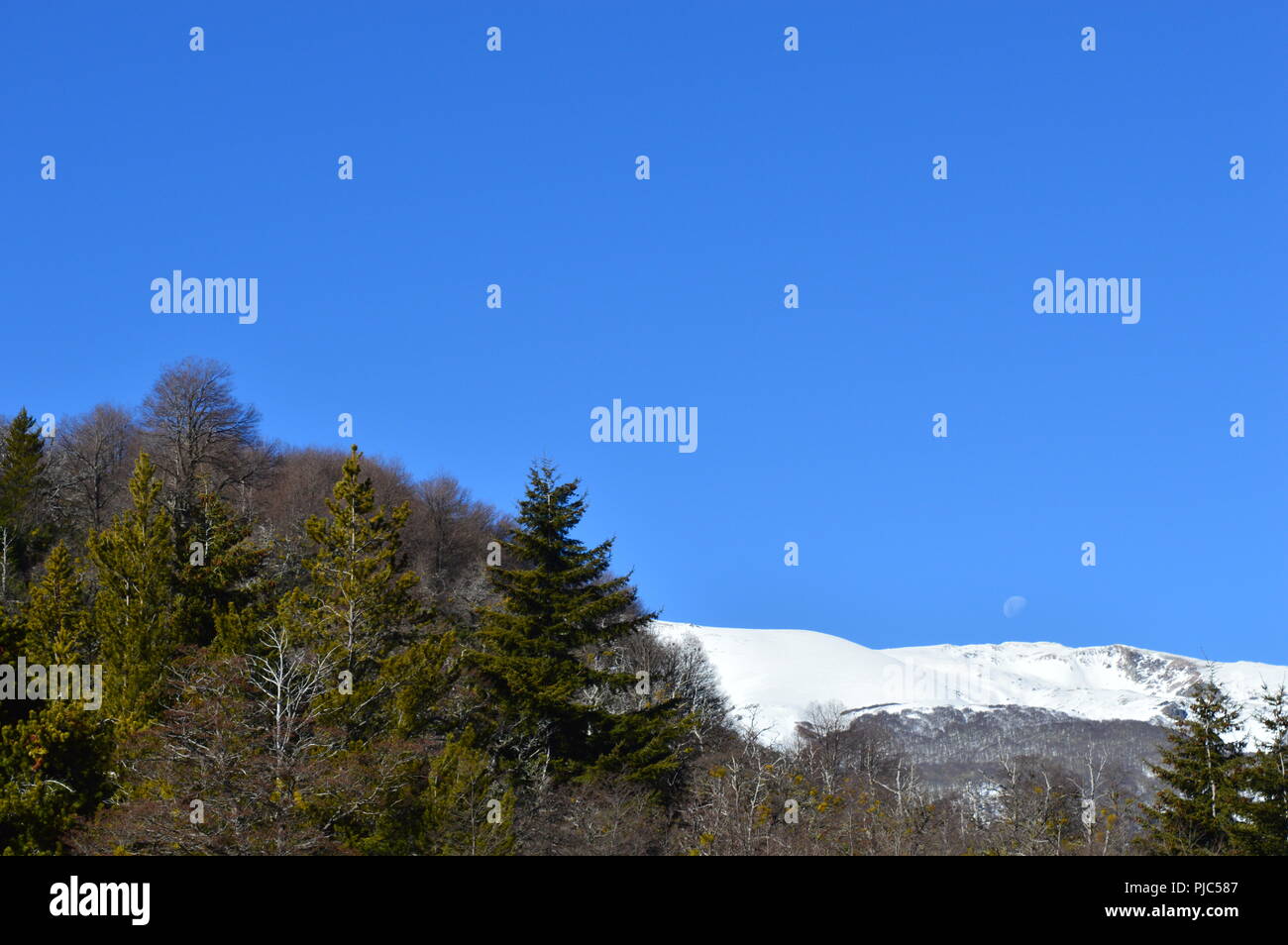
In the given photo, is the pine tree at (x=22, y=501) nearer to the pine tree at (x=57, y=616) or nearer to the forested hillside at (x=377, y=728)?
the forested hillside at (x=377, y=728)

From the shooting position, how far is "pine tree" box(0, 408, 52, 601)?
69.6 metres

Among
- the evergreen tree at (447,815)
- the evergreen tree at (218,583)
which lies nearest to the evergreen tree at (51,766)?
the evergreen tree at (218,583)

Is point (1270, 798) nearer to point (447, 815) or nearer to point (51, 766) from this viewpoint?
point (447, 815)

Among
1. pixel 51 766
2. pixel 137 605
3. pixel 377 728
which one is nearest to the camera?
pixel 51 766

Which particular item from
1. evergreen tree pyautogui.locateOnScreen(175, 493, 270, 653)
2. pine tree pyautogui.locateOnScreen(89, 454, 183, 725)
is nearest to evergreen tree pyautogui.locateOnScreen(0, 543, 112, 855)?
pine tree pyautogui.locateOnScreen(89, 454, 183, 725)

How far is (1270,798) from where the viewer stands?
159 ft

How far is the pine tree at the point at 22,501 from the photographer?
69562 mm

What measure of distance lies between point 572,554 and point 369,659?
14.6 m

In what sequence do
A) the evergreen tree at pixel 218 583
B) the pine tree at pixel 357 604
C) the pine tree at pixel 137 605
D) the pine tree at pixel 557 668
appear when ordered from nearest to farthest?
the pine tree at pixel 137 605, the pine tree at pixel 357 604, the evergreen tree at pixel 218 583, the pine tree at pixel 557 668

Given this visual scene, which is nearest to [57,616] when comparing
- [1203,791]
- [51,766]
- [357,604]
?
[357,604]

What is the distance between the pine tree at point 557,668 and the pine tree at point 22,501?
26.3 meters

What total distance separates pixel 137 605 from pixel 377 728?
992 cm

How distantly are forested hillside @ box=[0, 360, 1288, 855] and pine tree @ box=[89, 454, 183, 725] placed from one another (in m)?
0.08
